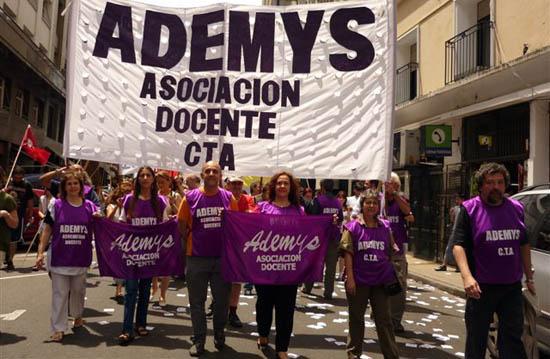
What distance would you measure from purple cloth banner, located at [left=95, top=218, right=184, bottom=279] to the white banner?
815 millimetres

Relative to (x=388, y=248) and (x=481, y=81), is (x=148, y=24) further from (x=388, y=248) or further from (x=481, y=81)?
(x=481, y=81)

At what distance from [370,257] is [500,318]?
1.27 m

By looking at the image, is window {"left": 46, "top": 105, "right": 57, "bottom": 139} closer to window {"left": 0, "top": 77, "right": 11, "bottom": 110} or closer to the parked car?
window {"left": 0, "top": 77, "right": 11, "bottom": 110}

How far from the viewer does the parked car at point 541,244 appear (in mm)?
4859

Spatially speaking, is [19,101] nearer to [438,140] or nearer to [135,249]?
[438,140]

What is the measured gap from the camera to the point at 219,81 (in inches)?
233

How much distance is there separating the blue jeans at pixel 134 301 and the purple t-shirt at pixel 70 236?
24.6 inches

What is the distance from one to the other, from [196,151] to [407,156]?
37.7ft

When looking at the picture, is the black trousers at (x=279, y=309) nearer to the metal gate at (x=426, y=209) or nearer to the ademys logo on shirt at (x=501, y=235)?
the ademys logo on shirt at (x=501, y=235)

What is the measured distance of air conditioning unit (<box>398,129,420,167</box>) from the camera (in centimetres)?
1603

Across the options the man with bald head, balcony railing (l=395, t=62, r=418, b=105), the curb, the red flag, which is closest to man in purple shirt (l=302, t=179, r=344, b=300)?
the curb

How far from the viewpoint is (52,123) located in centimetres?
3231

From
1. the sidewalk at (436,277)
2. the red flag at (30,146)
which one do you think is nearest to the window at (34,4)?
the red flag at (30,146)


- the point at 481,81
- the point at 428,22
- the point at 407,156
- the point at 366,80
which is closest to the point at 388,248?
the point at 366,80
